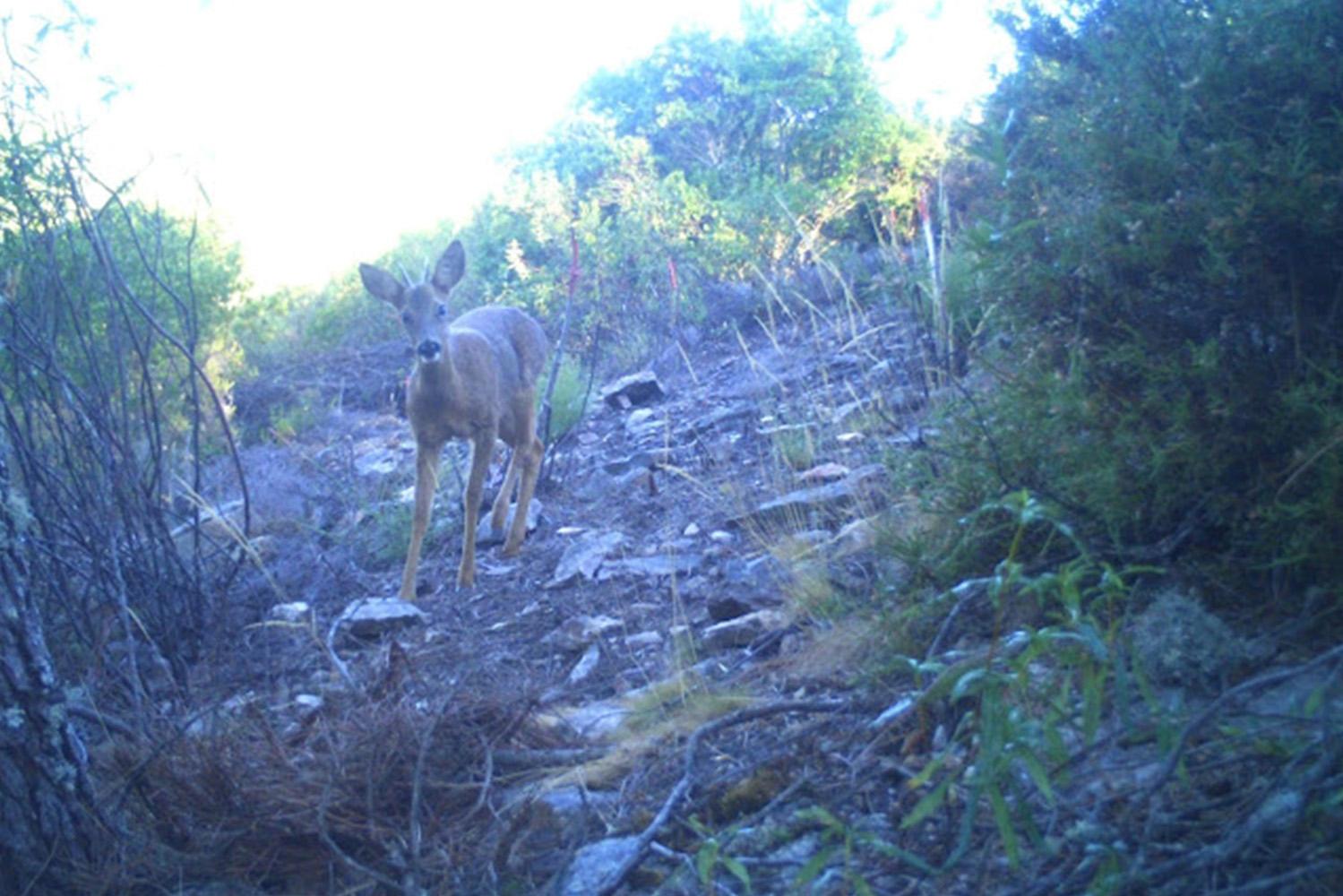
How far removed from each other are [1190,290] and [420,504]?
5.46 metres

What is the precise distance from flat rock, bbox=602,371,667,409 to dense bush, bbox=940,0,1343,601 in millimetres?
8023

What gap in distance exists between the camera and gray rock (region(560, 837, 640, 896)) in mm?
3398

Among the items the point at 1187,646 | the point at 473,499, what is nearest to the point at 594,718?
the point at 1187,646

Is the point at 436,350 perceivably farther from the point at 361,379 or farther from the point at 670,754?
the point at 361,379

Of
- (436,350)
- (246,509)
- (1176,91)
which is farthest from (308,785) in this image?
(436,350)

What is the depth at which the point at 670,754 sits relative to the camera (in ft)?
13.2

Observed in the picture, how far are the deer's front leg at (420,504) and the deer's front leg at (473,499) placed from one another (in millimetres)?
238

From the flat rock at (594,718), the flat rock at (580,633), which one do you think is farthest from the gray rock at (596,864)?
the flat rock at (580,633)

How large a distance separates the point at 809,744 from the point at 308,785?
1472 millimetres

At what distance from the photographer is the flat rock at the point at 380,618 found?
6789 millimetres

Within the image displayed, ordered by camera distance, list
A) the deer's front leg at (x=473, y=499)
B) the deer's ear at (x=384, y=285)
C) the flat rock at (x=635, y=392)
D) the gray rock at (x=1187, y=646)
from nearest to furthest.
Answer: the gray rock at (x=1187, y=646) < the deer's front leg at (x=473, y=499) < the deer's ear at (x=384, y=285) < the flat rock at (x=635, y=392)

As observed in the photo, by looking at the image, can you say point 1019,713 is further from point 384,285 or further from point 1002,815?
point 384,285

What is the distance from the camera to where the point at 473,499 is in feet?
27.4

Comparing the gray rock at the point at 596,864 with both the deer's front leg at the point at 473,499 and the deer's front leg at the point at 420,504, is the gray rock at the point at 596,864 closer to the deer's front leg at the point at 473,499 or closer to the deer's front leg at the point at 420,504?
the deer's front leg at the point at 420,504
